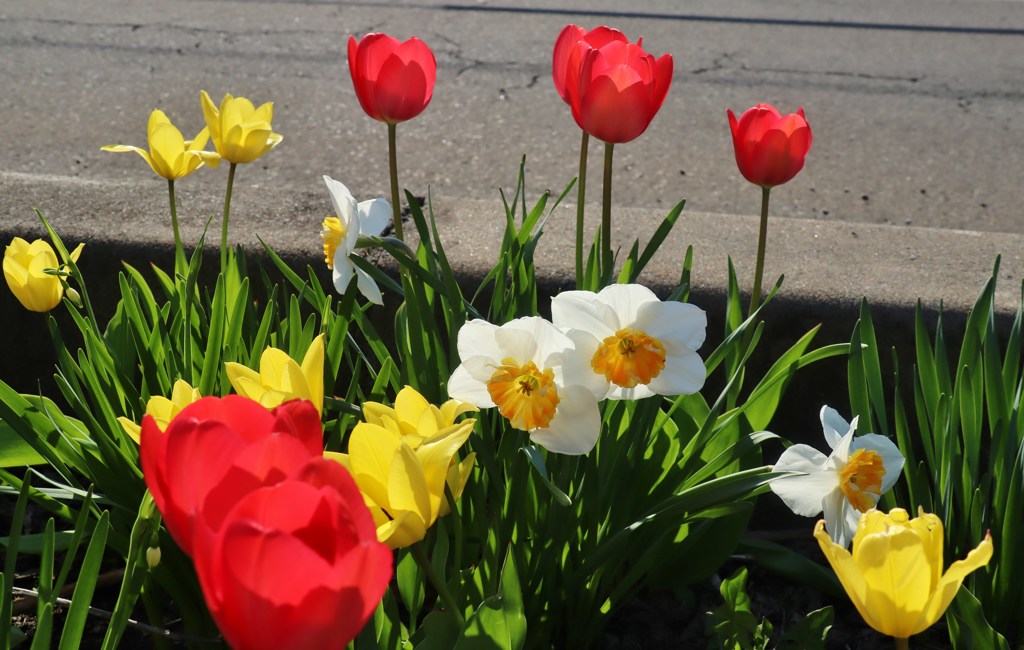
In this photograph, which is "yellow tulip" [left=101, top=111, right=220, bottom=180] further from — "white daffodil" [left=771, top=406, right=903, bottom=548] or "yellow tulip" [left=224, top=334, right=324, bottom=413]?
"white daffodil" [left=771, top=406, right=903, bottom=548]

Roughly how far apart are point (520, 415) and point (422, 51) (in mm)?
538

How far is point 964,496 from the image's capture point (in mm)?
1375

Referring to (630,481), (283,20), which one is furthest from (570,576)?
(283,20)

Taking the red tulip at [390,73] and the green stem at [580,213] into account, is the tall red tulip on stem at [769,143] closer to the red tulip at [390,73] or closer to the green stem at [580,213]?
the green stem at [580,213]

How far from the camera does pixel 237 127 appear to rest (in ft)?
4.87

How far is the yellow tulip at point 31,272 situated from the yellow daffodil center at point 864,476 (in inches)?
40.3

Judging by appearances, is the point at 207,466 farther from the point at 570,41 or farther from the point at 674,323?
the point at 570,41

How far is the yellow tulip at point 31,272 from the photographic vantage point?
140 centimetres

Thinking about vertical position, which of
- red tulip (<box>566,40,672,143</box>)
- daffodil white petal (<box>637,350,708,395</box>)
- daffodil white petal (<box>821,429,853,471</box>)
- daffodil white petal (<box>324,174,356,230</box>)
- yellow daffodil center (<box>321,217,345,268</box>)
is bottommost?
daffodil white petal (<box>821,429,853,471</box>)

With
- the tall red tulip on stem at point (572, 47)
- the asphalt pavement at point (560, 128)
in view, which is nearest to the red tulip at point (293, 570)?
the tall red tulip on stem at point (572, 47)

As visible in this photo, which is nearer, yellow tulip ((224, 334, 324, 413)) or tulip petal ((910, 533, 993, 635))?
tulip petal ((910, 533, 993, 635))

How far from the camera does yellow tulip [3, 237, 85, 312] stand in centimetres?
140

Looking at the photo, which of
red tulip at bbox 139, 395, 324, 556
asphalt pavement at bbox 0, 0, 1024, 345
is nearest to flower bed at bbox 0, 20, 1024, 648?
red tulip at bbox 139, 395, 324, 556

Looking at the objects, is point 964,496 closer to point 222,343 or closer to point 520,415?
point 520,415
